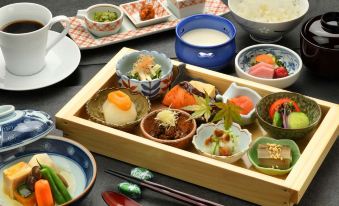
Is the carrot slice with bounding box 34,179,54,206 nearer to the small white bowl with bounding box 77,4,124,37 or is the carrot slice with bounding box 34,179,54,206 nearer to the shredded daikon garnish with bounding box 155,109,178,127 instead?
the shredded daikon garnish with bounding box 155,109,178,127

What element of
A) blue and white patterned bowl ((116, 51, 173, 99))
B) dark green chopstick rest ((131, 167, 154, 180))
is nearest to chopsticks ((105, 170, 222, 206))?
dark green chopstick rest ((131, 167, 154, 180))

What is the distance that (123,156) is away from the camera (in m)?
1.51

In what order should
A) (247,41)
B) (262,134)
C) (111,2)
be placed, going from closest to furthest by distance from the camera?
(262,134) → (247,41) → (111,2)

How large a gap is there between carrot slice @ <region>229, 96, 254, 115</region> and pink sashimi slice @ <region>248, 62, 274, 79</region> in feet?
0.43

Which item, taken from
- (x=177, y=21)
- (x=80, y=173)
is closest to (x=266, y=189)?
(x=80, y=173)

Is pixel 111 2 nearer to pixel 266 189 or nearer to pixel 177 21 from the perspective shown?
pixel 177 21

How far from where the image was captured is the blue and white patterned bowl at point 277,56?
5.57 feet

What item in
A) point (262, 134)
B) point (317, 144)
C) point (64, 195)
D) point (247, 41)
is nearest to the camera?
point (64, 195)

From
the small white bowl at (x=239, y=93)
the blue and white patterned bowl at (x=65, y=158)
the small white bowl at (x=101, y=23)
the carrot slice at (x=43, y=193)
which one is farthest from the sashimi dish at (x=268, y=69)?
the carrot slice at (x=43, y=193)

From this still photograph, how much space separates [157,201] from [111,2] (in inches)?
36.2

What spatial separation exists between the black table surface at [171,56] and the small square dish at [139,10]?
4 cm

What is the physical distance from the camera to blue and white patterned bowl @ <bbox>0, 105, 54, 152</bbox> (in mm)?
1397

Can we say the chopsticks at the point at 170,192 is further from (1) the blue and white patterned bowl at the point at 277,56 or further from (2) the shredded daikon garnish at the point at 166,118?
(1) the blue and white patterned bowl at the point at 277,56

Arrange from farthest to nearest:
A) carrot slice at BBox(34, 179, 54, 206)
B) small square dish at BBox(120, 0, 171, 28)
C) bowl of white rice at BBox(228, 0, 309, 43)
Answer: small square dish at BBox(120, 0, 171, 28) < bowl of white rice at BBox(228, 0, 309, 43) < carrot slice at BBox(34, 179, 54, 206)
